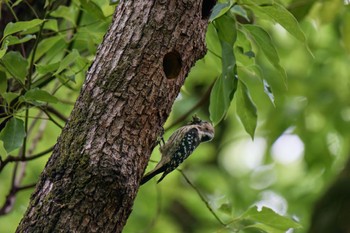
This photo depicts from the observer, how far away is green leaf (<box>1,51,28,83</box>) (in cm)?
252

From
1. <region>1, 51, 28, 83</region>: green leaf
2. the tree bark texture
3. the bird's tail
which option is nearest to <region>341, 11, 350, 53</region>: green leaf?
the bird's tail

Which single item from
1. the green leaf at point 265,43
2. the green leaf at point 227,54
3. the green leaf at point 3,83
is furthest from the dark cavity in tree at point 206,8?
the green leaf at point 3,83

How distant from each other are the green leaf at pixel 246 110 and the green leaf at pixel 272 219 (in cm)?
30

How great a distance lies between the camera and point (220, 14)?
2412mm

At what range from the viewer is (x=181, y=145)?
2.98 metres

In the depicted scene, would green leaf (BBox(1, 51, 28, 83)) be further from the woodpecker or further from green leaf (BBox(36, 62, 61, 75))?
the woodpecker

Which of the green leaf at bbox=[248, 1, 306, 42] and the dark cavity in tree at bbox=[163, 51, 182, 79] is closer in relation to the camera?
the dark cavity in tree at bbox=[163, 51, 182, 79]

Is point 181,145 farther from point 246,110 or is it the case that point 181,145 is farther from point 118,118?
point 118,118

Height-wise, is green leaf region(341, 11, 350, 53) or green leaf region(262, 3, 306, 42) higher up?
green leaf region(341, 11, 350, 53)

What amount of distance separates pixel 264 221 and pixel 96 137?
95 cm

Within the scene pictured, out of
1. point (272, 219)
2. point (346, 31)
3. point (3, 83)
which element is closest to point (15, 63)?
point (3, 83)

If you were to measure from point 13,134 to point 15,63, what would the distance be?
0.26m

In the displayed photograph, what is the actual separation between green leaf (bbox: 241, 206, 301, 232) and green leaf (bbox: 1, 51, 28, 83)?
Answer: 1005mm

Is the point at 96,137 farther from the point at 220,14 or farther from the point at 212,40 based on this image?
the point at 212,40
